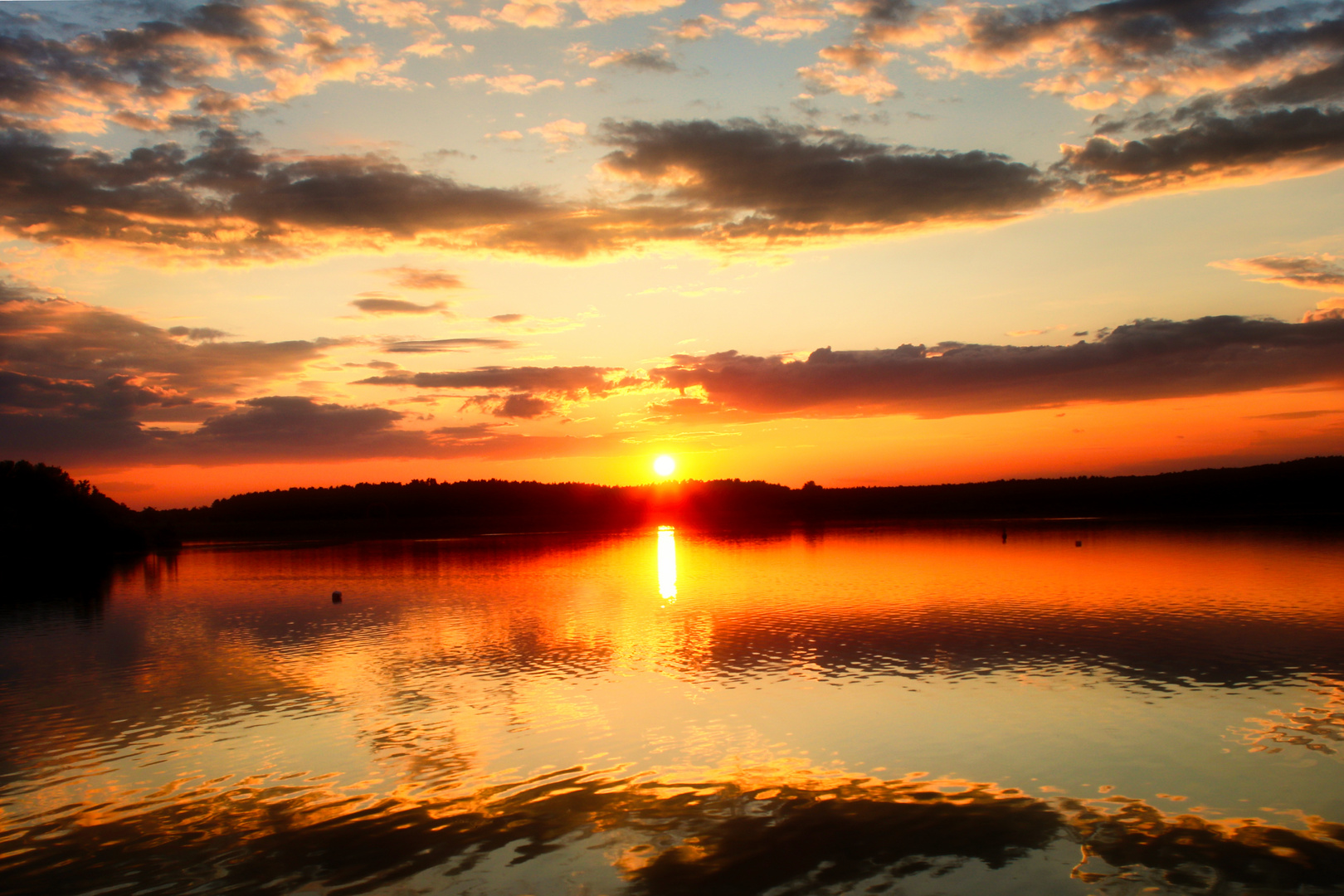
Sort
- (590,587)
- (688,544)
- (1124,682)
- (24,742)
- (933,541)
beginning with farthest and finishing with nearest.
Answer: (688,544) < (933,541) < (590,587) < (1124,682) < (24,742)

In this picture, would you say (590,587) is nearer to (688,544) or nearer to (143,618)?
(143,618)

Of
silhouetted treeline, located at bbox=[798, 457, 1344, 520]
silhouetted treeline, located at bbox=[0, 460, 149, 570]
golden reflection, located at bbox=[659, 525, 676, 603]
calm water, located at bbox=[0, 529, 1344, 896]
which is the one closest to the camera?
calm water, located at bbox=[0, 529, 1344, 896]

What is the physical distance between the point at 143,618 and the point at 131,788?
95.8 ft

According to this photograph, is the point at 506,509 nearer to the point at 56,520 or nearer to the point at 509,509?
the point at 509,509

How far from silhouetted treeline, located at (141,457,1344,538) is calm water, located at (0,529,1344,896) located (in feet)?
377

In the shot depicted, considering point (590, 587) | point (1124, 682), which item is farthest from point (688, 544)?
point (1124, 682)

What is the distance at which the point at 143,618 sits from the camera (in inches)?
1572

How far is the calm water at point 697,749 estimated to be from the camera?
11336 millimetres

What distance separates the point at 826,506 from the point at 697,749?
17429 cm

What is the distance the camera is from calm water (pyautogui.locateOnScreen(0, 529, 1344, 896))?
11336 millimetres

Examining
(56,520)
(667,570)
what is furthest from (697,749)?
(56,520)

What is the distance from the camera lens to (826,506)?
187625 millimetres

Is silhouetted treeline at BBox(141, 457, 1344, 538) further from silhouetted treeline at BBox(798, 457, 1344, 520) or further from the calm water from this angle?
the calm water

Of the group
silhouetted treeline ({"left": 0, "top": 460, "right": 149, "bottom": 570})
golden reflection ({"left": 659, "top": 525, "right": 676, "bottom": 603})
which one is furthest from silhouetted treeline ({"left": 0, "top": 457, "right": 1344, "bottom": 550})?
golden reflection ({"left": 659, "top": 525, "right": 676, "bottom": 603})
